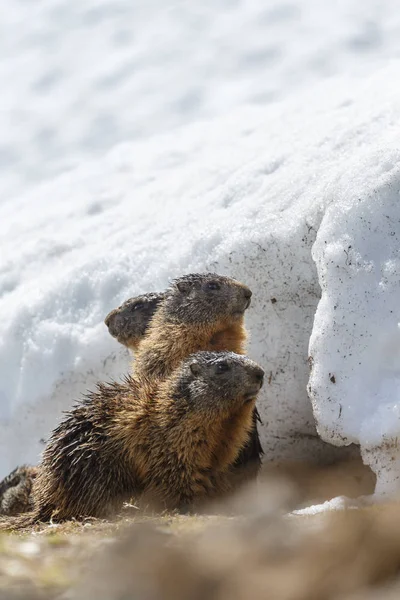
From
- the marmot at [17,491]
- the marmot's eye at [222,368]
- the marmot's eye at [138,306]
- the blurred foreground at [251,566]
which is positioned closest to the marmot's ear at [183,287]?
the marmot's eye at [138,306]

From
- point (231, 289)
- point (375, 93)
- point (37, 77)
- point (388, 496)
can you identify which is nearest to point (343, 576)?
point (388, 496)

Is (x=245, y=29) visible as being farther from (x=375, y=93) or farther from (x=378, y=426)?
(x=378, y=426)

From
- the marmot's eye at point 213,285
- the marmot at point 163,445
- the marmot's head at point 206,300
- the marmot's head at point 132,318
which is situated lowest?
the marmot at point 163,445

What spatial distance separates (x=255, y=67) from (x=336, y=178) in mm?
6760

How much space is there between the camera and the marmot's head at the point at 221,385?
7.21 meters

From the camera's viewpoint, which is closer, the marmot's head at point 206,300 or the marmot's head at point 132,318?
the marmot's head at point 206,300

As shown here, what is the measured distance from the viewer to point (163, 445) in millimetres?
7219

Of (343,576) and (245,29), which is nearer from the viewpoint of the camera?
(343,576)

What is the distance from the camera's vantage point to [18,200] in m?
14.4

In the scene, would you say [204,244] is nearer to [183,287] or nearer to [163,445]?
[183,287]

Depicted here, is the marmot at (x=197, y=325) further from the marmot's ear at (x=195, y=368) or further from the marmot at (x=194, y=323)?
the marmot's ear at (x=195, y=368)

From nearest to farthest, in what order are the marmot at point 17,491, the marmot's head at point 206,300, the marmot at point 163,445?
the marmot at point 163,445 → the marmot's head at point 206,300 → the marmot at point 17,491

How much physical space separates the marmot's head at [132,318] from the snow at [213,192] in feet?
2.04

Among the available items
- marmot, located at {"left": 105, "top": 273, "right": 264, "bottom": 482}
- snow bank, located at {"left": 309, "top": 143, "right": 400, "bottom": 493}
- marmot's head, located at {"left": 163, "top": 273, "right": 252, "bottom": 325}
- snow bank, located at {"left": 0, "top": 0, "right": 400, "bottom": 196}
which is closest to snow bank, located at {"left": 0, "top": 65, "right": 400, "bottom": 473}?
snow bank, located at {"left": 309, "top": 143, "right": 400, "bottom": 493}
